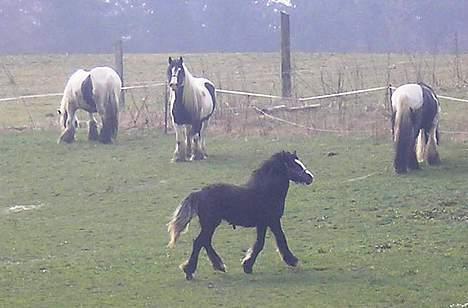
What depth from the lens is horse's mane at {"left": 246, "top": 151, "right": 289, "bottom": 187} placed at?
10773mm

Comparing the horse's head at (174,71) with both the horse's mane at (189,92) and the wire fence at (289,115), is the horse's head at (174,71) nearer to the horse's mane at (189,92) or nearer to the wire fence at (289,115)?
the horse's mane at (189,92)

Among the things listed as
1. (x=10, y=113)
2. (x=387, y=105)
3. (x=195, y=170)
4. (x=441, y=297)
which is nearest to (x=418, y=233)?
(x=441, y=297)

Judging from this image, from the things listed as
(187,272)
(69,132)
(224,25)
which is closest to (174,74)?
(69,132)

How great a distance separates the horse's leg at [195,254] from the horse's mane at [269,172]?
27.8 inches

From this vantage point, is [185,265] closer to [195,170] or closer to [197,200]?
[197,200]

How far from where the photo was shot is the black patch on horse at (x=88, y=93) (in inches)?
863

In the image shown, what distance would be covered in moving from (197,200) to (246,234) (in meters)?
2.53

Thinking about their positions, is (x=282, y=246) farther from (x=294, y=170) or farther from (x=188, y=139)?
(x=188, y=139)

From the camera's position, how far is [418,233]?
1238 cm

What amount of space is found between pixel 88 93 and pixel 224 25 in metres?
40.1

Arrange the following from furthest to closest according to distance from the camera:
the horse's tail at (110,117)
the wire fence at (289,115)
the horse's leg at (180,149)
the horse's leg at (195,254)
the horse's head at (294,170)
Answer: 1. the wire fence at (289,115)
2. the horse's tail at (110,117)
3. the horse's leg at (180,149)
4. the horse's head at (294,170)
5. the horse's leg at (195,254)

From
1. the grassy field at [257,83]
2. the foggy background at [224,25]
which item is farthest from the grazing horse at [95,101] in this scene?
the foggy background at [224,25]

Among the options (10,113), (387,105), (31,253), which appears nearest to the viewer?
(31,253)

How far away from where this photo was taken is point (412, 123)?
16.4m
